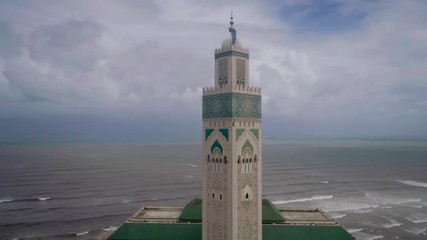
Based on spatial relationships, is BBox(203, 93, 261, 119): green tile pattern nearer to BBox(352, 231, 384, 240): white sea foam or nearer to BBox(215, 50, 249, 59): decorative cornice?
BBox(215, 50, 249, 59): decorative cornice

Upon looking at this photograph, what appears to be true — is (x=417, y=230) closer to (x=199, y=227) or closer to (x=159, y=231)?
(x=199, y=227)

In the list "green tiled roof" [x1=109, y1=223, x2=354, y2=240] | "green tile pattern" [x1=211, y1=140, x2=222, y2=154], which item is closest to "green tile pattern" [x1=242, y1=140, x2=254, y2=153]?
"green tile pattern" [x1=211, y1=140, x2=222, y2=154]

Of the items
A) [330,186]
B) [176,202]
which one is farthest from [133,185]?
[330,186]

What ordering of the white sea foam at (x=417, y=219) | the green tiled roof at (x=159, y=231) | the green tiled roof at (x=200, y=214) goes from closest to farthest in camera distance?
the green tiled roof at (x=159, y=231), the green tiled roof at (x=200, y=214), the white sea foam at (x=417, y=219)

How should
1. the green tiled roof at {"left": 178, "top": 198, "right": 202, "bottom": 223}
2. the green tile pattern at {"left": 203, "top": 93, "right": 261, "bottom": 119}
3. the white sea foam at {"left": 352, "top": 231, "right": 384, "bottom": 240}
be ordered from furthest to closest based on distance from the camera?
the white sea foam at {"left": 352, "top": 231, "right": 384, "bottom": 240}, the green tiled roof at {"left": 178, "top": 198, "right": 202, "bottom": 223}, the green tile pattern at {"left": 203, "top": 93, "right": 261, "bottom": 119}

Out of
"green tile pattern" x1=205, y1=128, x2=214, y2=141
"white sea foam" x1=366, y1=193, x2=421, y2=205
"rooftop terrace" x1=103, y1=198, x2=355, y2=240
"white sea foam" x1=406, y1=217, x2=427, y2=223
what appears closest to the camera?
"green tile pattern" x1=205, y1=128, x2=214, y2=141

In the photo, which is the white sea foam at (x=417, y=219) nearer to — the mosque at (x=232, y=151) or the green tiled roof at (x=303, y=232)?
the green tiled roof at (x=303, y=232)

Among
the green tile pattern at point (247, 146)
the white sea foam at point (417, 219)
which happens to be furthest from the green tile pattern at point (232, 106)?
the white sea foam at point (417, 219)

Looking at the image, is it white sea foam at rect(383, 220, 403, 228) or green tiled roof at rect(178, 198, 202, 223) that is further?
white sea foam at rect(383, 220, 403, 228)

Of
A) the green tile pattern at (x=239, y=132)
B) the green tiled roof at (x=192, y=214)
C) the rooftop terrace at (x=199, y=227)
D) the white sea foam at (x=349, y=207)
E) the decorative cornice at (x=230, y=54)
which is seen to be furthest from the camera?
the white sea foam at (x=349, y=207)
